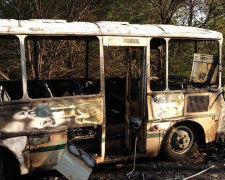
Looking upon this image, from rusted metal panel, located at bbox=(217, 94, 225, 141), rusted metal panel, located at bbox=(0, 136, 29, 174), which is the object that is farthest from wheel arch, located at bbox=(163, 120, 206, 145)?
rusted metal panel, located at bbox=(0, 136, 29, 174)

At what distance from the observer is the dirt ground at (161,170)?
426cm

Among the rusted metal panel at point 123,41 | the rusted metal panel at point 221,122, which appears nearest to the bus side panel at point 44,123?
the rusted metal panel at point 123,41

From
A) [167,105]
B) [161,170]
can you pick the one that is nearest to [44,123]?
[167,105]

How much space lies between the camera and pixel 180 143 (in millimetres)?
4844

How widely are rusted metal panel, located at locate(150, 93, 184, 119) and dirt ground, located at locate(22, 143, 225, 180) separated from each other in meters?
0.96

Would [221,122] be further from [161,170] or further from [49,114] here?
[49,114]

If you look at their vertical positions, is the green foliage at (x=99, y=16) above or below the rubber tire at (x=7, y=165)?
above

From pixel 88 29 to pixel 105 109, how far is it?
149 cm

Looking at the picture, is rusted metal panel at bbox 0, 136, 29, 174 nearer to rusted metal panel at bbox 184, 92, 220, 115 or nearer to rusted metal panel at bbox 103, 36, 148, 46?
rusted metal panel at bbox 103, 36, 148, 46

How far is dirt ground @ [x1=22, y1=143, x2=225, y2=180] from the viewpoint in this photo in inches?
168

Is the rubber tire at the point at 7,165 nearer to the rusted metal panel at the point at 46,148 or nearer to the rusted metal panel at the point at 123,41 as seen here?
the rusted metal panel at the point at 46,148

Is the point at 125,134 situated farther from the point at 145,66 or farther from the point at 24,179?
the point at 24,179

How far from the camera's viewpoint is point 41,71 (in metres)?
9.05

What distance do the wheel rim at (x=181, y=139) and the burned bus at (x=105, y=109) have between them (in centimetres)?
2
